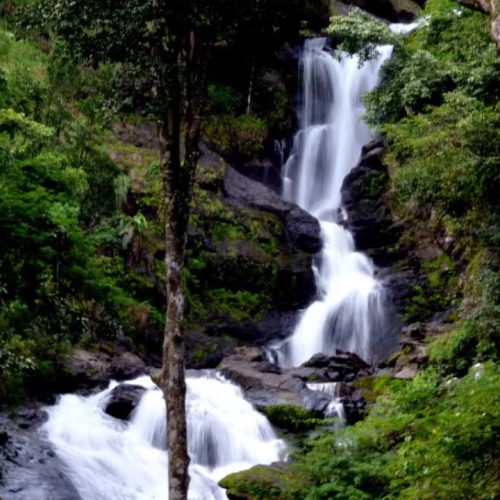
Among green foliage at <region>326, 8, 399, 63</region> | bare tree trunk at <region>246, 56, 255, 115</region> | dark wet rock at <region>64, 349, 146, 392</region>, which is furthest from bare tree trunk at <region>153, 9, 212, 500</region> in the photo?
bare tree trunk at <region>246, 56, 255, 115</region>

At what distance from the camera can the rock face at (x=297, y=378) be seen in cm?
1425

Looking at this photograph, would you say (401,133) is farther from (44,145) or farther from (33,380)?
(33,380)

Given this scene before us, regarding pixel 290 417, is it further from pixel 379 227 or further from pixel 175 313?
pixel 379 227

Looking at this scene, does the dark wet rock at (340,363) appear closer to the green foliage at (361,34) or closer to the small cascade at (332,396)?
the small cascade at (332,396)

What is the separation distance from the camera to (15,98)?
15.2m

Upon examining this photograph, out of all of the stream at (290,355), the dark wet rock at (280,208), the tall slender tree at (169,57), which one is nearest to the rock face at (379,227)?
the stream at (290,355)

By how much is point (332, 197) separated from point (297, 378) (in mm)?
12391

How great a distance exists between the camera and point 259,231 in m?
22.2

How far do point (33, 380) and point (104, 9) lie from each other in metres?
8.28

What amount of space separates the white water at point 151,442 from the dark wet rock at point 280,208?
8.55m

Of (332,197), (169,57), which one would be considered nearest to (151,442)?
(169,57)

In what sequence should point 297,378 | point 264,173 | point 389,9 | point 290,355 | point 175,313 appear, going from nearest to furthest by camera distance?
point 175,313, point 297,378, point 290,355, point 264,173, point 389,9

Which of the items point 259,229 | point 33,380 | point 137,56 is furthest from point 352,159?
point 137,56

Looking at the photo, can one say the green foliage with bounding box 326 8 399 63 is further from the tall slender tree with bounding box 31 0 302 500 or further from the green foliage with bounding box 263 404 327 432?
the tall slender tree with bounding box 31 0 302 500
